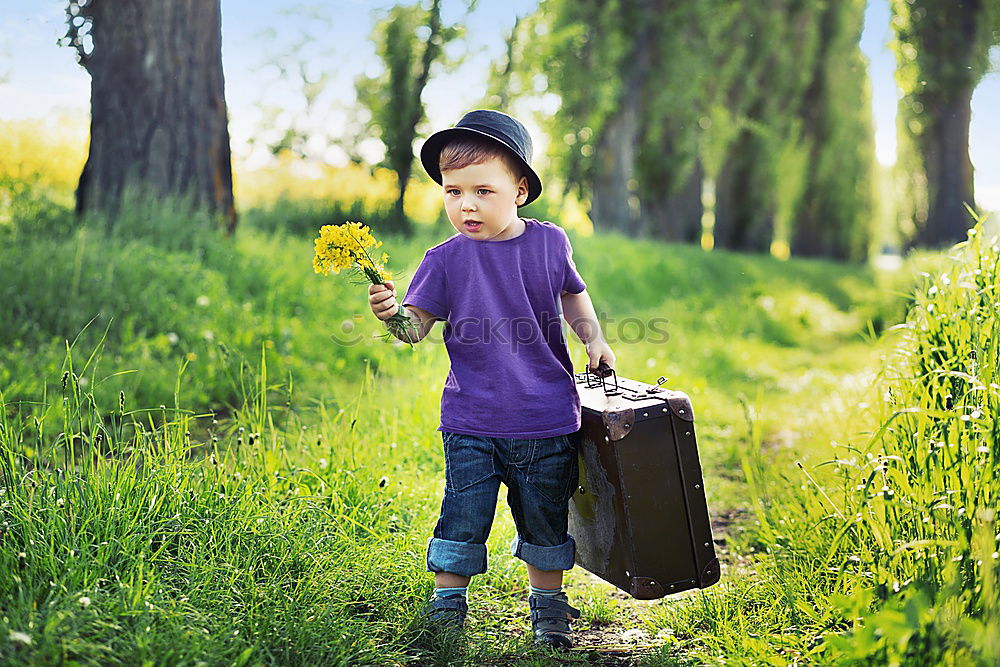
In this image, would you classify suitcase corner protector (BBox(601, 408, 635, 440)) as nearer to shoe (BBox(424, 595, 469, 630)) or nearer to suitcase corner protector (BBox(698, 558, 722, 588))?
suitcase corner protector (BBox(698, 558, 722, 588))

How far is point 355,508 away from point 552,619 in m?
0.76

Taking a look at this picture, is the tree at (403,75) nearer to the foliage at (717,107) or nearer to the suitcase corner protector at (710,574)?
the foliage at (717,107)

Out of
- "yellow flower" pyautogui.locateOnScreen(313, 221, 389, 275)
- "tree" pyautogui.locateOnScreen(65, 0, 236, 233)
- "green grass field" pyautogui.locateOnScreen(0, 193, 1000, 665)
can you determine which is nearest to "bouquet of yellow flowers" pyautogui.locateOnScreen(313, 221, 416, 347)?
"yellow flower" pyautogui.locateOnScreen(313, 221, 389, 275)

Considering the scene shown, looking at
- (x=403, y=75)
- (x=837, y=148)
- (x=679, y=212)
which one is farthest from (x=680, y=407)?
(x=837, y=148)

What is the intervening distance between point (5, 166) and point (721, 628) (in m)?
6.42

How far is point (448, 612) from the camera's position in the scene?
268 cm

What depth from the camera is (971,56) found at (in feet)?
44.7

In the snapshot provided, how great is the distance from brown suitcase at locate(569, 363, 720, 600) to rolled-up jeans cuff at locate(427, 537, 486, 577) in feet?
1.28

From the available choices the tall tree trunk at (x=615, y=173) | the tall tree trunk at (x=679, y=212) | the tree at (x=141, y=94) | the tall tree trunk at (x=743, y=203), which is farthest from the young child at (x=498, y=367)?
the tall tree trunk at (x=743, y=203)

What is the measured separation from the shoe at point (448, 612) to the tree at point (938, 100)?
12.7 m

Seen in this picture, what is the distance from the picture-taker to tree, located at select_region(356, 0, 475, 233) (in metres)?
9.05

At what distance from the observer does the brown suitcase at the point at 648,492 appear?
104 inches

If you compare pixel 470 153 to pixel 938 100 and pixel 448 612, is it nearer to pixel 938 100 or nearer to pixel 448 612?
pixel 448 612

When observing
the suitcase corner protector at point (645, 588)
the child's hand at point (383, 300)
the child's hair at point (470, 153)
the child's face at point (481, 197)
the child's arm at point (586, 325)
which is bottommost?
the suitcase corner protector at point (645, 588)
